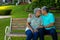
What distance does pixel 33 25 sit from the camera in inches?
305

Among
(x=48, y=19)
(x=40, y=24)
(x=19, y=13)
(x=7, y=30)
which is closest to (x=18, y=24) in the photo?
(x=7, y=30)

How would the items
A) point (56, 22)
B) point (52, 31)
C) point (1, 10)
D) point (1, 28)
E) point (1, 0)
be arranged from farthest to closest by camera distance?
point (1, 0) → point (1, 10) → point (1, 28) → point (56, 22) → point (52, 31)

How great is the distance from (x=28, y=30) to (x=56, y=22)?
4.30 ft

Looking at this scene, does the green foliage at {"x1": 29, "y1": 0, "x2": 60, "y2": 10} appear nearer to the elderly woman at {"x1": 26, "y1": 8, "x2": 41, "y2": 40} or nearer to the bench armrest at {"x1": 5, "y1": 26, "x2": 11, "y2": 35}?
the bench armrest at {"x1": 5, "y1": 26, "x2": 11, "y2": 35}

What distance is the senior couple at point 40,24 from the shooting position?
7500 mm

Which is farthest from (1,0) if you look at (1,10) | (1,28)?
(1,28)

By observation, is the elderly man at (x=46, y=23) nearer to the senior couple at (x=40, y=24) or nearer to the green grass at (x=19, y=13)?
the senior couple at (x=40, y=24)

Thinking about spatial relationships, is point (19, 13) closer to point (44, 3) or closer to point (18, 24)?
point (44, 3)

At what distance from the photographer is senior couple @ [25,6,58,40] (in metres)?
7.50

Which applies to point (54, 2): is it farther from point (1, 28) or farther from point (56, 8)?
point (1, 28)

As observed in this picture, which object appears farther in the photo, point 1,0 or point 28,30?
point 1,0

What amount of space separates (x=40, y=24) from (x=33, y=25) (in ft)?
0.72

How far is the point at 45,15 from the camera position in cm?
780

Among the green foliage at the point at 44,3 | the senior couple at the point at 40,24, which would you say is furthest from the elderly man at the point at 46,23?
the green foliage at the point at 44,3
